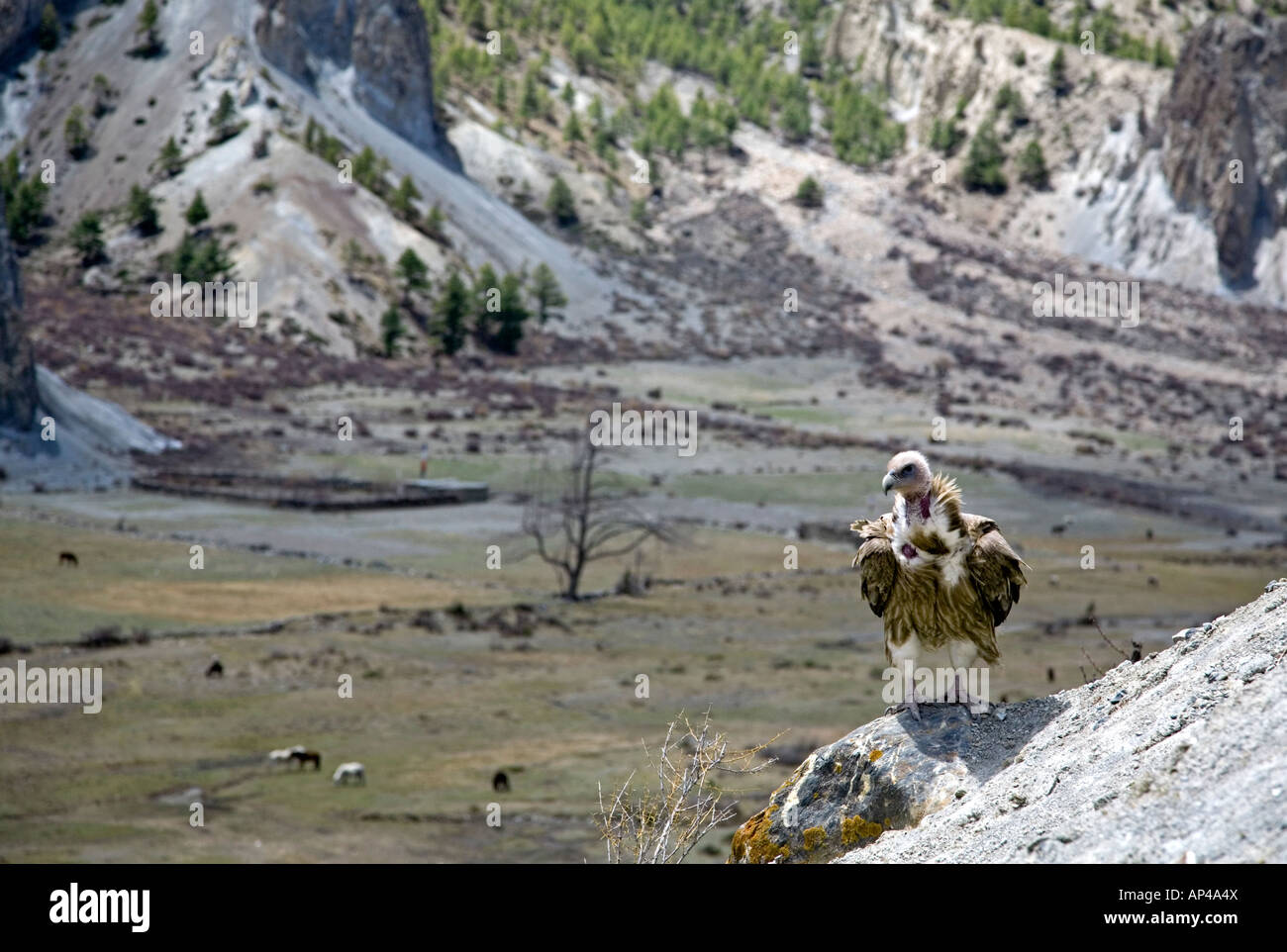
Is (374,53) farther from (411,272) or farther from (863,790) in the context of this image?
(863,790)

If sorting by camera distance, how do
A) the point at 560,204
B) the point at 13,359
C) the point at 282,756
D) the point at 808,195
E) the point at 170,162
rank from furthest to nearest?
1. the point at 808,195
2. the point at 560,204
3. the point at 170,162
4. the point at 13,359
5. the point at 282,756

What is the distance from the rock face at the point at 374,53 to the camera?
157125 mm

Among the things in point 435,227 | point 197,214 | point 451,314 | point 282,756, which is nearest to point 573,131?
point 435,227

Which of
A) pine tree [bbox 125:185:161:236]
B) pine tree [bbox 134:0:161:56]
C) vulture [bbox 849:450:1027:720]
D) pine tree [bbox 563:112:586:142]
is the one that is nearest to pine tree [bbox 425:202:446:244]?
pine tree [bbox 125:185:161:236]

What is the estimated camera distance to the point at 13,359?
72188 mm

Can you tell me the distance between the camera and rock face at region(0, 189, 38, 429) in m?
71.9

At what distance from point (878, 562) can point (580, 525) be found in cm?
6241

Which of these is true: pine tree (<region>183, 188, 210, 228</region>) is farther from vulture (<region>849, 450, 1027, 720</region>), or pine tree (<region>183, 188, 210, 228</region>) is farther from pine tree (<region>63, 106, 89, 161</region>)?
vulture (<region>849, 450, 1027, 720</region>)

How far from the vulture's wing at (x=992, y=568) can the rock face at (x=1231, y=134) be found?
17416 cm

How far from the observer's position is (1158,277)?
6890 inches

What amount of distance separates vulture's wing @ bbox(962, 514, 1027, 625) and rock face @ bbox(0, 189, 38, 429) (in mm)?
70284

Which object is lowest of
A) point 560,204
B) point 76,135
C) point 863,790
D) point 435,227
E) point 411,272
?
point 863,790

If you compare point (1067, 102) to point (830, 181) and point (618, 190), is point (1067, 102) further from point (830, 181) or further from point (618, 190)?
point (618, 190)
